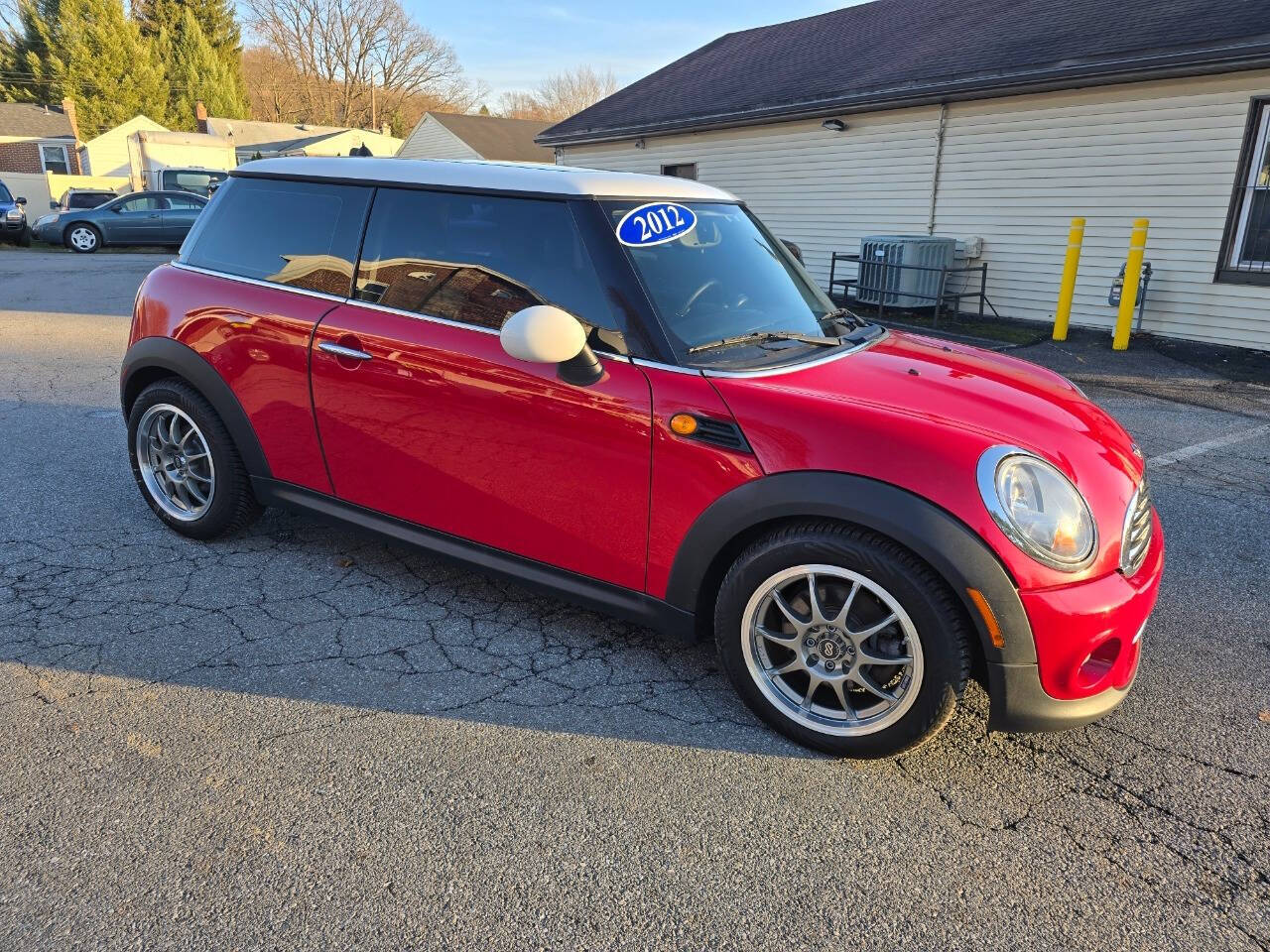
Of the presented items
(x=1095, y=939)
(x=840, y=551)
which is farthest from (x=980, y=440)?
(x=1095, y=939)

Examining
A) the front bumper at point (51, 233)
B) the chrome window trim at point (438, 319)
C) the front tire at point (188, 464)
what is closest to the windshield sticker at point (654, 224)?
the chrome window trim at point (438, 319)

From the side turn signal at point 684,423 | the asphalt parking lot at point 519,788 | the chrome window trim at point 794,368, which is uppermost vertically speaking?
the chrome window trim at point 794,368

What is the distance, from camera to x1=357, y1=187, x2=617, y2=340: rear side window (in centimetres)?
295

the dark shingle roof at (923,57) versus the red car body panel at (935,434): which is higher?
the dark shingle roof at (923,57)

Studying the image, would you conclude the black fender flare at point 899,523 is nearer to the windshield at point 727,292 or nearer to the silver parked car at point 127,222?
the windshield at point 727,292

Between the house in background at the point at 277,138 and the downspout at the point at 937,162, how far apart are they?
38.4m

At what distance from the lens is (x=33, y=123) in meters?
45.2

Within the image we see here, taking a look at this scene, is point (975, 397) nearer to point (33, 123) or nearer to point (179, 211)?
point (179, 211)

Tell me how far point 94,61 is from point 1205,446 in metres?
57.7

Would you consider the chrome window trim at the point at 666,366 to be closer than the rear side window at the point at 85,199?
Yes

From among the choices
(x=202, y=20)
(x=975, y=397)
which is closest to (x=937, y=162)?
(x=975, y=397)

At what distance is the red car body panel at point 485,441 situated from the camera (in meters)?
2.78

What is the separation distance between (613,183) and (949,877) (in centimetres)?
242

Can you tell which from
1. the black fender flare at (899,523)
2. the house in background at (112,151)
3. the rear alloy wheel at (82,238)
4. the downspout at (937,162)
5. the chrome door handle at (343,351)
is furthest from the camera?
the house in background at (112,151)
